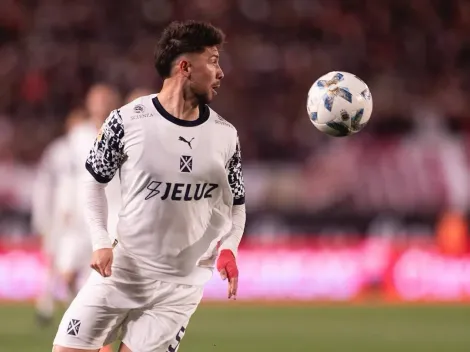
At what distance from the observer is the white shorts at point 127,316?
4.79 metres

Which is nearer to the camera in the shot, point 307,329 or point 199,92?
point 199,92

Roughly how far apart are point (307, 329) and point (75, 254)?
2.55 m

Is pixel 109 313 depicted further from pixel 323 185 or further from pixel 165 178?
pixel 323 185

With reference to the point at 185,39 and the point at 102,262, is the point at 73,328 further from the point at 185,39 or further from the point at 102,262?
the point at 185,39

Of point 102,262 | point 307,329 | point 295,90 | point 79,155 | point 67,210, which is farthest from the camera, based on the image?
point 295,90

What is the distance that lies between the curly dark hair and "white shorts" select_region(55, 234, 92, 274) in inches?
187

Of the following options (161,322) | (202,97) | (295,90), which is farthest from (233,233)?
(295,90)

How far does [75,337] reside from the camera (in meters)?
4.76

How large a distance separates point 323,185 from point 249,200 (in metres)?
1.06

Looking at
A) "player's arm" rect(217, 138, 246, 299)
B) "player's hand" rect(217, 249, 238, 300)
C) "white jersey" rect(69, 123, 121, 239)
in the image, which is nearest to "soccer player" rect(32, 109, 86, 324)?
"white jersey" rect(69, 123, 121, 239)

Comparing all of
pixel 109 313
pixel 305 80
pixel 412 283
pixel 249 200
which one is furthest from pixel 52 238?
pixel 305 80

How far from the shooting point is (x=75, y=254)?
31.6 feet

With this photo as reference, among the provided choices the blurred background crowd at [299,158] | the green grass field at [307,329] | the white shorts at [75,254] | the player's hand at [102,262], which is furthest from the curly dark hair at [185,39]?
the white shorts at [75,254]

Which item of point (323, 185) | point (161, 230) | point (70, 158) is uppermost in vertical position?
point (323, 185)
